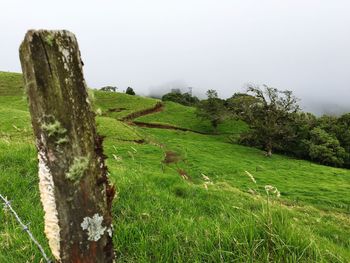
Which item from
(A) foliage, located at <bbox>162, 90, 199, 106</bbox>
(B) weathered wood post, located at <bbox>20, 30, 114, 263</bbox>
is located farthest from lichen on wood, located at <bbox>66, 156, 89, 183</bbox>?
(A) foliage, located at <bbox>162, 90, 199, 106</bbox>

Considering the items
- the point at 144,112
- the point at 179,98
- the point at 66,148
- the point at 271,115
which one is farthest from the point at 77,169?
the point at 179,98

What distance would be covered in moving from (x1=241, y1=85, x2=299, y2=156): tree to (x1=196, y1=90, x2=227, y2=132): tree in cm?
1548

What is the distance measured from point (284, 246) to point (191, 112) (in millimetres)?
85373

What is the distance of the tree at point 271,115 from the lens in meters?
58.1

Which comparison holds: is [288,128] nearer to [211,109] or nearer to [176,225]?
[211,109]

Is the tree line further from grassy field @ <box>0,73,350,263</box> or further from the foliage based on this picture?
grassy field @ <box>0,73,350,263</box>

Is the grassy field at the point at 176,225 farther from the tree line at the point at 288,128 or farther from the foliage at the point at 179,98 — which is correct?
the foliage at the point at 179,98

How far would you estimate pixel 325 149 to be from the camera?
62.1 m

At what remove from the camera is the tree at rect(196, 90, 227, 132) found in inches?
3031

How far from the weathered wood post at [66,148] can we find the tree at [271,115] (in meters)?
56.6

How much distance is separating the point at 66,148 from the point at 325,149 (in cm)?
6538

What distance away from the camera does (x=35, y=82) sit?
8.04 ft

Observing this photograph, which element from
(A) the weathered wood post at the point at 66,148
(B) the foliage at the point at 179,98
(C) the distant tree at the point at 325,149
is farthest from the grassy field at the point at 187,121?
(A) the weathered wood post at the point at 66,148

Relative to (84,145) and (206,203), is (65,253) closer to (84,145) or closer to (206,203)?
Answer: (84,145)
